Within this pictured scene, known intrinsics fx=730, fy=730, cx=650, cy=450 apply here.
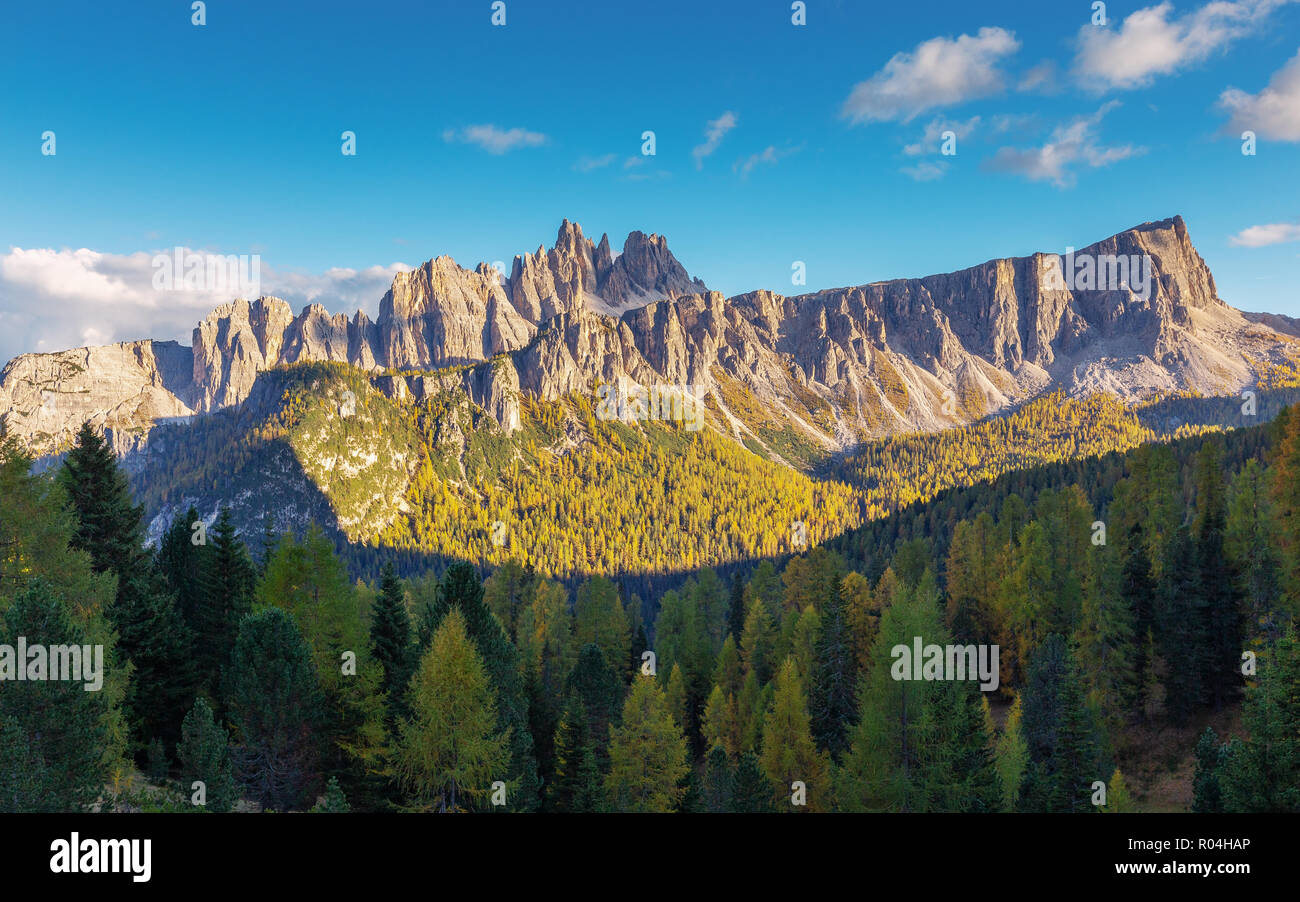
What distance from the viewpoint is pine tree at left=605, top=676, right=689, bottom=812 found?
36344 millimetres

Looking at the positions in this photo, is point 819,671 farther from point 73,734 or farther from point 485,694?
point 73,734

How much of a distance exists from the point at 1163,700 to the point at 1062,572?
994cm

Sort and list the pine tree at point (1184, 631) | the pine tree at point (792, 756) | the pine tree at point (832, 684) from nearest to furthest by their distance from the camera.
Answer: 1. the pine tree at point (792, 756)
2. the pine tree at point (1184, 631)
3. the pine tree at point (832, 684)

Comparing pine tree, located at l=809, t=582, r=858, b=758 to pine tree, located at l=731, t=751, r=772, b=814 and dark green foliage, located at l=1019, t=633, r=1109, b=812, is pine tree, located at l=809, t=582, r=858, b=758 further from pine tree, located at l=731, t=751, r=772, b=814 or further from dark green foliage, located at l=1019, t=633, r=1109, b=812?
pine tree, located at l=731, t=751, r=772, b=814

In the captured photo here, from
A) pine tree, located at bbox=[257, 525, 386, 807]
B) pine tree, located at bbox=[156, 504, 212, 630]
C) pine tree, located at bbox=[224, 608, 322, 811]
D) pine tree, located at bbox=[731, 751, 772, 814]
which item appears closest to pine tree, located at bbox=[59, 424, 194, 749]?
pine tree, located at bbox=[156, 504, 212, 630]

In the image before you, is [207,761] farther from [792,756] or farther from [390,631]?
[792,756]

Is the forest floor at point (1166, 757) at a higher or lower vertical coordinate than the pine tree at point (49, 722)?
lower

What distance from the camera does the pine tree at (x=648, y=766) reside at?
1431 inches

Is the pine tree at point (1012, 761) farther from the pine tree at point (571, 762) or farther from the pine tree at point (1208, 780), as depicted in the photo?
the pine tree at point (571, 762)

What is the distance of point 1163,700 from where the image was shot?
4703 centimetres

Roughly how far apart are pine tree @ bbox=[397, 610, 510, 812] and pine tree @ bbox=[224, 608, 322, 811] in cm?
402

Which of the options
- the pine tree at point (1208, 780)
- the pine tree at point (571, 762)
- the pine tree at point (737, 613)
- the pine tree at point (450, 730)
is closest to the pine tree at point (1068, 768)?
the pine tree at point (1208, 780)

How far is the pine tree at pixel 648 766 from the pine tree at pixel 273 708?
580 inches
